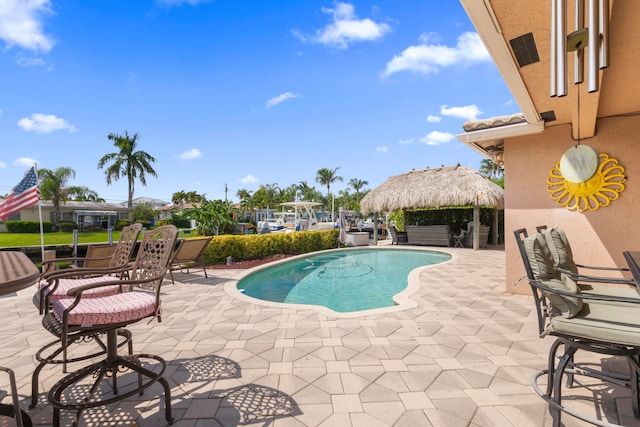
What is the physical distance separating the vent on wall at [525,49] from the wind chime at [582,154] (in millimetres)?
523

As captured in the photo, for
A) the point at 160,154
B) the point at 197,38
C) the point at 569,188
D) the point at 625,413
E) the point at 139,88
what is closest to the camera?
the point at 625,413

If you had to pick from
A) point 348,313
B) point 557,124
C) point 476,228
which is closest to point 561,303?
point 348,313

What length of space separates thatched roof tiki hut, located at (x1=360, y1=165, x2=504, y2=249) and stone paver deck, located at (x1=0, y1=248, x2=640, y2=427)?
8.63m

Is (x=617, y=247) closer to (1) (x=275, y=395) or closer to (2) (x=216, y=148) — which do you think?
(1) (x=275, y=395)

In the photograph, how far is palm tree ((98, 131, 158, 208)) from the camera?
104 feet

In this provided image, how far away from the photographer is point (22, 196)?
646 centimetres

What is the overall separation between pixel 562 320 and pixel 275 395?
193 cm

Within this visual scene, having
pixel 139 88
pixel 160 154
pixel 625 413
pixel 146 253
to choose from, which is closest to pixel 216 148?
pixel 160 154

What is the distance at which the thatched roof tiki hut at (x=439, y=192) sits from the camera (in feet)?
40.2

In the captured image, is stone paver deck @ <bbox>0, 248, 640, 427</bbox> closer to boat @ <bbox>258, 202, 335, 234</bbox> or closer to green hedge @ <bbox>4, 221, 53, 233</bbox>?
boat @ <bbox>258, 202, 335, 234</bbox>

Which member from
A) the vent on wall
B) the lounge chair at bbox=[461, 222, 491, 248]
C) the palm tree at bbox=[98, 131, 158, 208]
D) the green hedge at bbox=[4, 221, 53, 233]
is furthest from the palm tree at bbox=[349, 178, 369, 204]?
the vent on wall

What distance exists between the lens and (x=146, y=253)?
244cm

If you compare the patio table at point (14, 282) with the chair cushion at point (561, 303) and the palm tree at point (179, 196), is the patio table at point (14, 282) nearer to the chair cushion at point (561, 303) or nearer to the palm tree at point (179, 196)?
the chair cushion at point (561, 303)

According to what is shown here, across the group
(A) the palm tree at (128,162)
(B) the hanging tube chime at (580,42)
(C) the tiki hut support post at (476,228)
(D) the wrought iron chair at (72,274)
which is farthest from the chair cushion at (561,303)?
(A) the palm tree at (128,162)
